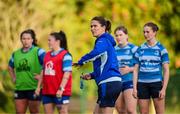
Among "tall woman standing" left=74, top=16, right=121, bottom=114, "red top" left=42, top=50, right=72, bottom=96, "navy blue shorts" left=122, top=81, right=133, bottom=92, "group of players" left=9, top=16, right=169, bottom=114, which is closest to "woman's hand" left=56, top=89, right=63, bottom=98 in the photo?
"group of players" left=9, top=16, right=169, bottom=114

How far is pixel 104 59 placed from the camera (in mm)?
11656

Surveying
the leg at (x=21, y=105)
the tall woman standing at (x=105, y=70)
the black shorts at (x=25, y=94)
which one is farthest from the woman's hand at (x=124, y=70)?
the tall woman standing at (x=105, y=70)

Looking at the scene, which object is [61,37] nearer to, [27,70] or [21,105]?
[27,70]

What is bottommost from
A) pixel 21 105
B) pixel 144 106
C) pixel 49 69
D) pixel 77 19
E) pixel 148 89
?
pixel 144 106

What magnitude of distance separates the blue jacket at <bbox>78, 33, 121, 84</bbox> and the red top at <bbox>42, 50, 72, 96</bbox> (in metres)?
1.93

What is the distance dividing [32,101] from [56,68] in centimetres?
115

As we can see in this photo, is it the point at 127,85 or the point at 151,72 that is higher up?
the point at 151,72

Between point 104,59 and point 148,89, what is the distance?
2436mm

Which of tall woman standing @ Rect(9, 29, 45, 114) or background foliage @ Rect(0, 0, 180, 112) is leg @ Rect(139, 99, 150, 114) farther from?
background foliage @ Rect(0, 0, 180, 112)

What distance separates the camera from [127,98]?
14.4 m

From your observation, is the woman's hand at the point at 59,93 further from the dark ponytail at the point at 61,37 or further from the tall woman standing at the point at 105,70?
the tall woman standing at the point at 105,70

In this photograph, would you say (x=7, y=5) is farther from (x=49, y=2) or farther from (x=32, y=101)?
(x=32, y=101)

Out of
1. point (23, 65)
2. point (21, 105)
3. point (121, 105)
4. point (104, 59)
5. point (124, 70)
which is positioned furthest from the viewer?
point (121, 105)

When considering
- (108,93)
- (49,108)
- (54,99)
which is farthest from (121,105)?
(108,93)
